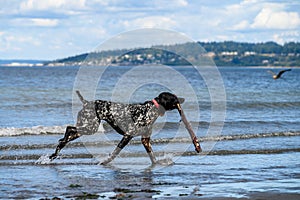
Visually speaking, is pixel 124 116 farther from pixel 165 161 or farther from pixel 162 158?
pixel 162 158

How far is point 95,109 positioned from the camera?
14.9 metres

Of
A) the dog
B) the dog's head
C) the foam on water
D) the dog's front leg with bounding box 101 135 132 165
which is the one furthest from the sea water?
the dog's head

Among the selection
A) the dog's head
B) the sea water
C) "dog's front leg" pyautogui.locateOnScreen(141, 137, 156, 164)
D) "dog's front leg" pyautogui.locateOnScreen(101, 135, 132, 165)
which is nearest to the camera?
the sea water

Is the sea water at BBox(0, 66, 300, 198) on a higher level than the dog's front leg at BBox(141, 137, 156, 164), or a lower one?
lower

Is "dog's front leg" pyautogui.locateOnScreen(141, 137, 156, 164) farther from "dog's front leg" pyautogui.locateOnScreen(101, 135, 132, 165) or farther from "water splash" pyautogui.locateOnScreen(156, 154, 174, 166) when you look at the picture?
"dog's front leg" pyautogui.locateOnScreen(101, 135, 132, 165)

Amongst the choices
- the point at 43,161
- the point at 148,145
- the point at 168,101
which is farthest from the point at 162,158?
the point at 43,161

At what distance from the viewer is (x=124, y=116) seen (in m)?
15.0

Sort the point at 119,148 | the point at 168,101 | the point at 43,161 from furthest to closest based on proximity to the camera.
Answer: the point at 43,161 → the point at 119,148 → the point at 168,101

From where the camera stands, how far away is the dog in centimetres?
1490

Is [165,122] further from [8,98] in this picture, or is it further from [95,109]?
[8,98]

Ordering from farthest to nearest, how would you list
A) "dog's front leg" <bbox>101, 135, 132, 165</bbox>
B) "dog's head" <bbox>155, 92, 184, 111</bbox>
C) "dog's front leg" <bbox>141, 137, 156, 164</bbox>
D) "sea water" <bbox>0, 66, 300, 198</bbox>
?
1. "dog's front leg" <bbox>141, 137, 156, 164</bbox>
2. "dog's front leg" <bbox>101, 135, 132, 165</bbox>
3. "dog's head" <bbox>155, 92, 184, 111</bbox>
4. "sea water" <bbox>0, 66, 300, 198</bbox>

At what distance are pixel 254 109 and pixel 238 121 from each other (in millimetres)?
7760

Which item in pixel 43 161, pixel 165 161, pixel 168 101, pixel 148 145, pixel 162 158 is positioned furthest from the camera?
pixel 162 158

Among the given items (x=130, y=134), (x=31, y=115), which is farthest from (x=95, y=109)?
(x=31, y=115)
